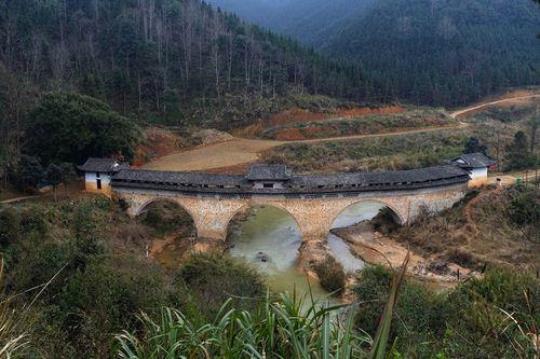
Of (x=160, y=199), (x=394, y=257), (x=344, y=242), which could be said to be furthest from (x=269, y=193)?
(x=394, y=257)

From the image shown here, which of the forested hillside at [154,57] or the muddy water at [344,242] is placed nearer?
the muddy water at [344,242]

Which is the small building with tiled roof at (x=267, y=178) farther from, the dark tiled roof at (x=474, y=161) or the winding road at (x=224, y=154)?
the dark tiled roof at (x=474, y=161)

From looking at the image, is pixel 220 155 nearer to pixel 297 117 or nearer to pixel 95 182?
pixel 297 117

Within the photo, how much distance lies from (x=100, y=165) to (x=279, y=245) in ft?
40.8

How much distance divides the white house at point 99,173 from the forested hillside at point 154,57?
13532 mm

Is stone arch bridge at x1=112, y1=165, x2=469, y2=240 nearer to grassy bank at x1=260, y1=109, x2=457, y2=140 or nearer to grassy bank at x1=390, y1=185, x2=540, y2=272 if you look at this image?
grassy bank at x1=390, y1=185, x2=540, y2=272

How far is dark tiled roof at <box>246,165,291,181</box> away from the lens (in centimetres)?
3097

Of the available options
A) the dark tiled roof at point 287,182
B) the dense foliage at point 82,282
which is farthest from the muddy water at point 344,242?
the dense foliage at point 82,282

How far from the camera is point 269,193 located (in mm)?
30938

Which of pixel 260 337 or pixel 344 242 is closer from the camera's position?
pixel 260 337

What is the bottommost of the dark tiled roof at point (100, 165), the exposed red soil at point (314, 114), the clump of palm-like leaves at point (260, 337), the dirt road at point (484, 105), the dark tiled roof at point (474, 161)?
the clump of palm-like leaves at point (260, 337)

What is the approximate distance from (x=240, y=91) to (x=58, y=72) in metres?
19.2

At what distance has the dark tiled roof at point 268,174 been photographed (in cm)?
3097

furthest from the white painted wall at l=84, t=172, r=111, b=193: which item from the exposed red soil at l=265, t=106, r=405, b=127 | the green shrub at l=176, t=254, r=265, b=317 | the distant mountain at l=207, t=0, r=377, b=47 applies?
the distant mountain at l=207, t=0, r=377, b=47
